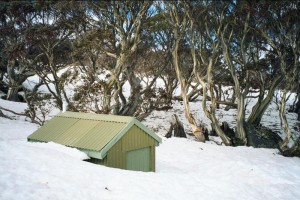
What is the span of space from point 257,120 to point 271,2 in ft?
26.3

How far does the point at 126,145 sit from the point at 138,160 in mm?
984

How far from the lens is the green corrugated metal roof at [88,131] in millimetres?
10172

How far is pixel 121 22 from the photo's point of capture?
2056cm

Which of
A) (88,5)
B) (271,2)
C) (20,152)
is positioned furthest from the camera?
(88,5)

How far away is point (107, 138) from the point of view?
10.2 m

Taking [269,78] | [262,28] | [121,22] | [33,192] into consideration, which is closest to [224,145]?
[269,78]

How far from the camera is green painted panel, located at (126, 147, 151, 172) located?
36.2 ft

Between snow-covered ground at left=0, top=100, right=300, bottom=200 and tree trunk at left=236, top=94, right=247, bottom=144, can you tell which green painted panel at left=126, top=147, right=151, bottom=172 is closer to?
snow-covered ground at left=0, top=100, right=300, bottom=200

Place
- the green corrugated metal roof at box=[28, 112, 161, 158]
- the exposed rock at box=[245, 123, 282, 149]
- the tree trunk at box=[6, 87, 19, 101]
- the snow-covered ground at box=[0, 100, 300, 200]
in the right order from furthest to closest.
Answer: the tree trunk at box=[6, 87, 19, 101] → the exposed rock at box=[245, 123, 282, 149] → the green corrugated metal roof at box=[28, 112, 161, 158] → the snow-covered ground at box=[0, 100, 300, 200]

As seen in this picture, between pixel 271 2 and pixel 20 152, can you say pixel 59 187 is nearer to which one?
pixel 20 152

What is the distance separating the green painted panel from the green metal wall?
199 mm

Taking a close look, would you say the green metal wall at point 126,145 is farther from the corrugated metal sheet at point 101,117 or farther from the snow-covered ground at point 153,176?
the snow-covered ground at point 153,176

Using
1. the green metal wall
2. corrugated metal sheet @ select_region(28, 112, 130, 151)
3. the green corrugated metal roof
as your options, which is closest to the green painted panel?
the green metal wall

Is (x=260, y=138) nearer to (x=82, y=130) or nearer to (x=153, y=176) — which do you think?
(x=153, y=176)
